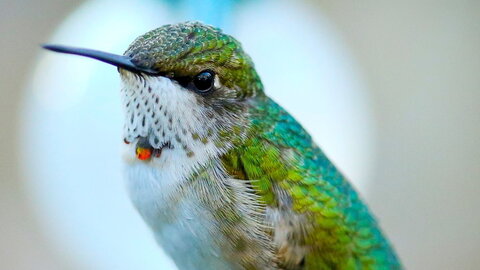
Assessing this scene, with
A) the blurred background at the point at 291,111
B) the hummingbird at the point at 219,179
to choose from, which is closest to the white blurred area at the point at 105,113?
the blurred background at the point at 291,111

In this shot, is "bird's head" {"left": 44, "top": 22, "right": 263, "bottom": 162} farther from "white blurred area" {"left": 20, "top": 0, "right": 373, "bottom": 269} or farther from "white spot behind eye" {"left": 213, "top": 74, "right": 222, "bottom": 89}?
"white blurred area" {"left": 20, "top": 0, "right": 373, "bottom": 269}

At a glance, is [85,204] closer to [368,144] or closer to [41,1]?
[41,1]

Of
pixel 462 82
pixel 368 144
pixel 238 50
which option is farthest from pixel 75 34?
pixel 462 82

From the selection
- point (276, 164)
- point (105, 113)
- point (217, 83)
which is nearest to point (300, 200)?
point (276, 164)

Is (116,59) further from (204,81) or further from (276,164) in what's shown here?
(276,164)

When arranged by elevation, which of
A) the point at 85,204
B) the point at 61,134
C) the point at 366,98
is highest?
the point at 366,98

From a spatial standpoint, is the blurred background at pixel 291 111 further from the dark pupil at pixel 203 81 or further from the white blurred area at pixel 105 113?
the dark pupil at pixel 203 81
